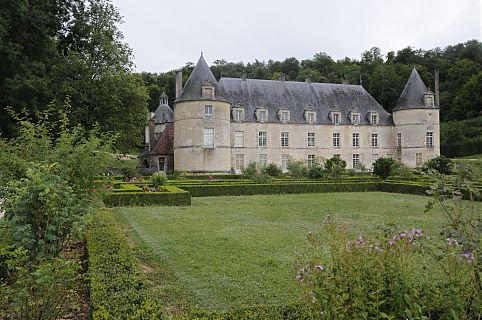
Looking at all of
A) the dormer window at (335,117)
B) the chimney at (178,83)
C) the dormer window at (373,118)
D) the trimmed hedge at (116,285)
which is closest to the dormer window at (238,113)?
the chimney at (178,83)

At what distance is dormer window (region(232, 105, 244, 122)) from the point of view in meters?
31.9

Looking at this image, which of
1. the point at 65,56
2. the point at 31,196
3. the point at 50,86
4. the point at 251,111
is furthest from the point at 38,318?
the point at 251,111

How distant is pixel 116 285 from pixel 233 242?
364cm

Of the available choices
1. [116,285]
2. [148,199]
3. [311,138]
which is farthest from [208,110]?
[116,285]

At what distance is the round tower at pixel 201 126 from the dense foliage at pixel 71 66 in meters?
4.39

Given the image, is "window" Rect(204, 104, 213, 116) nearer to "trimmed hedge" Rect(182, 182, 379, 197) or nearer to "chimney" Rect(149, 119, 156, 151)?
"chimney" Rect(149, 119, 156, 151)

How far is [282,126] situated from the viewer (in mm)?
33156

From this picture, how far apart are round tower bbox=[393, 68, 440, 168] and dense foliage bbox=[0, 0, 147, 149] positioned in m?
20.7

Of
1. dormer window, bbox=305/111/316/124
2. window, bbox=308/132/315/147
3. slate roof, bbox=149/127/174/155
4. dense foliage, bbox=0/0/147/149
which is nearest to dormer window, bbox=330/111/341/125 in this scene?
dormer window, bbox=305/111/316/124

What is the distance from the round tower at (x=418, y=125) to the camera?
1329 inches

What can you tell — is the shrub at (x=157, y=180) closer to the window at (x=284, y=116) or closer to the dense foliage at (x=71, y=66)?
the dense foliage at (x=71, y=66)

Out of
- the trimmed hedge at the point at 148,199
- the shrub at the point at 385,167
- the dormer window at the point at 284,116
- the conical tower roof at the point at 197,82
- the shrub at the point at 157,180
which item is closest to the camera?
the trimmed hedge at the point at 148,199

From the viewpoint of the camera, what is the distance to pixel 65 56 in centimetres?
2319

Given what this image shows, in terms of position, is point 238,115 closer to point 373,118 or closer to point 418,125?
point 373,118
